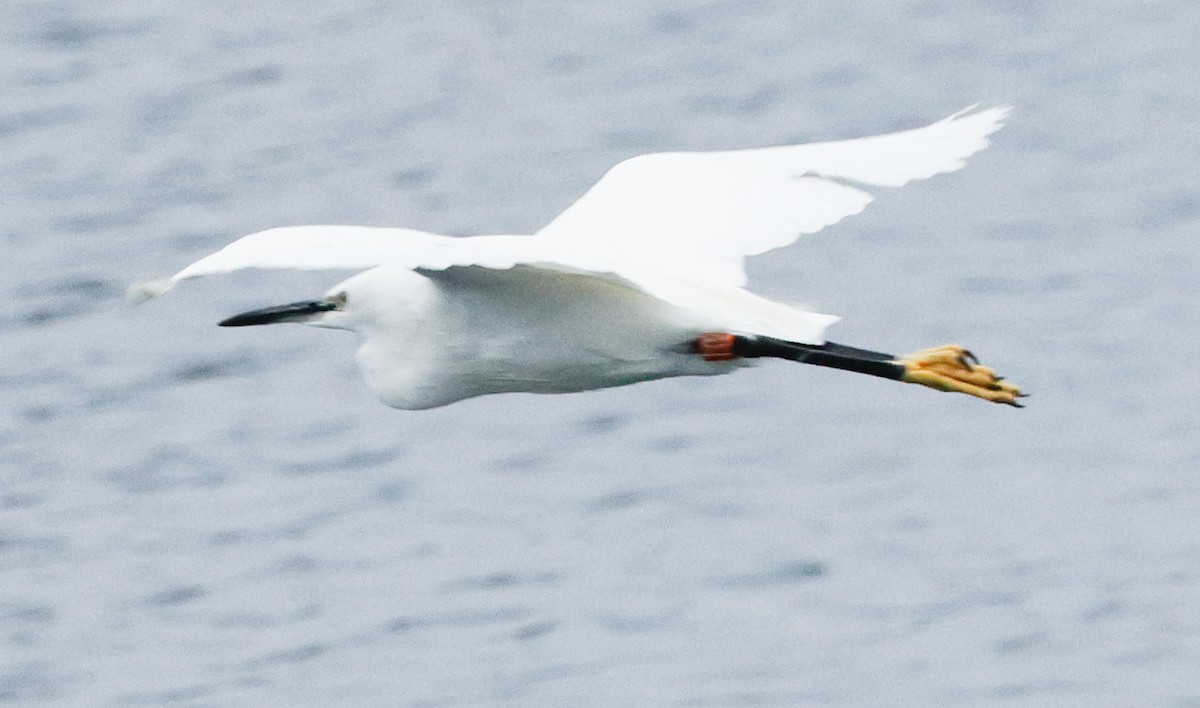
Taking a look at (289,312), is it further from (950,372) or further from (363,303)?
(950,372)

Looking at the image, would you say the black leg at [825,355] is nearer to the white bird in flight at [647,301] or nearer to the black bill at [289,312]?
the white bird in flight at [647,301]

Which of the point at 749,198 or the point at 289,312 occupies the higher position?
the point at 749,198

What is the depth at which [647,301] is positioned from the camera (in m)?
9.34

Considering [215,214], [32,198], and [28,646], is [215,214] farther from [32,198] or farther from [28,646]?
[28,646]

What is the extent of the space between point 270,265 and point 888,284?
7366mm

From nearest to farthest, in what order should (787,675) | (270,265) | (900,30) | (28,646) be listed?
1. (270,265)
2. (787,675)
3. (28,646)
4. (900,30)

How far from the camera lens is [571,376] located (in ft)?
30.9

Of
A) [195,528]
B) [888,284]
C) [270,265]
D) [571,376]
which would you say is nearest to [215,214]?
[195,528]

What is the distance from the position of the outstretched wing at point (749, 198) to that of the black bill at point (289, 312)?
0.81 m

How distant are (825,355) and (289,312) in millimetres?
1842

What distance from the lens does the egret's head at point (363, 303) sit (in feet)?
31.3

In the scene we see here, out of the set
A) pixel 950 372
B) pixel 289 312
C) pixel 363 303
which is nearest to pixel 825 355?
pixel 950 372

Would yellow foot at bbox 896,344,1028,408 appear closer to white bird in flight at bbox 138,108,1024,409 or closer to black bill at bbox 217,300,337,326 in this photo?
white bird in flight at bbox 138,108,1024,409

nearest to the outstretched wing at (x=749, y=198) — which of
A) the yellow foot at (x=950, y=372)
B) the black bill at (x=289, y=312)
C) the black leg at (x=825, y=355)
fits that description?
the black leg at (x=825, y=355)
